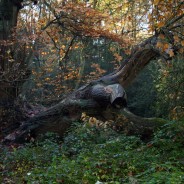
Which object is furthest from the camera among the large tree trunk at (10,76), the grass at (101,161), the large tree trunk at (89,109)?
the large tree trunk at (10,76)

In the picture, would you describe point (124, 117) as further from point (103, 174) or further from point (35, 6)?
point (35, 6)

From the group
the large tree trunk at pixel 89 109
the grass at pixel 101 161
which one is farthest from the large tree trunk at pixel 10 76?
the grass at pixel 101 161

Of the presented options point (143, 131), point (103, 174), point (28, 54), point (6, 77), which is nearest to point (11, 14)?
point (28, 54)

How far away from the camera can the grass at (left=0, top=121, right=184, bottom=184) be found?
12.7 ft

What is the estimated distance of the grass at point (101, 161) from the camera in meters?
3.86

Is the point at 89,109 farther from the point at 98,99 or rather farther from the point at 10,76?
the point at 10,76

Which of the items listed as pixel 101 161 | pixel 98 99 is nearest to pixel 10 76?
pixel 98 99

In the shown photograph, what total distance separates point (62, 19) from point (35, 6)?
68.7 inches

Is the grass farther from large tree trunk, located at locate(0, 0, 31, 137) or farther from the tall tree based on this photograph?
large tree trunk, located at locate(0, 0, 31, 137)

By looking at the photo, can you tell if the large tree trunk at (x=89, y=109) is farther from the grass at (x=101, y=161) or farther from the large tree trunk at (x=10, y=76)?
the grass at (x=101, y=161)

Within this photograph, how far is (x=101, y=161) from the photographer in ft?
14.9

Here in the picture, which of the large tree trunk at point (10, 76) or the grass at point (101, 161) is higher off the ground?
the large tree trunk at point (10, 76)

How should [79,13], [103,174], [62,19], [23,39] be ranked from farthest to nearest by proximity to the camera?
[62,19]
[79,13]
[23,39]
[103,174]

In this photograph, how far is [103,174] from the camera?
14.0 feet
